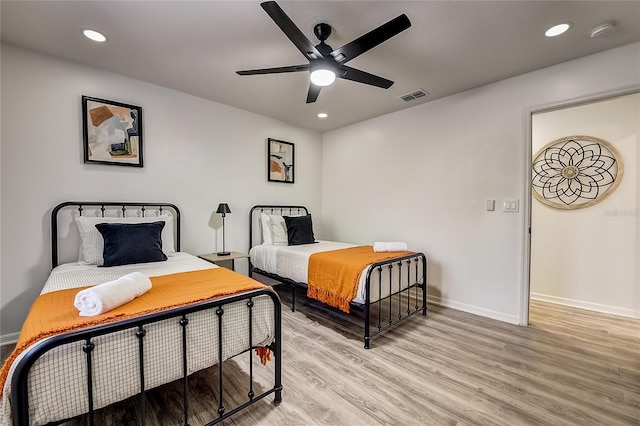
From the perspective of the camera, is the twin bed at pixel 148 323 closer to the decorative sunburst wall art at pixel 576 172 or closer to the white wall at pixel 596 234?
the white wall at pixel 596 234

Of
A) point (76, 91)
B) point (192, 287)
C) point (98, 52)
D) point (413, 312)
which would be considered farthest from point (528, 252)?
point (76, 91)

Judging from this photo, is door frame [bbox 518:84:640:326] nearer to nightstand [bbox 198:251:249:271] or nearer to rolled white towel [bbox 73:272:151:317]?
nightstand [bbox 198:251:249:271]

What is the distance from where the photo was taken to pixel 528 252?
2.84m

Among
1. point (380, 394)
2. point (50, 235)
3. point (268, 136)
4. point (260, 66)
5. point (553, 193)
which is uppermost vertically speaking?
point (260, 66)

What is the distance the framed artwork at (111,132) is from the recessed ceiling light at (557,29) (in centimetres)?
383

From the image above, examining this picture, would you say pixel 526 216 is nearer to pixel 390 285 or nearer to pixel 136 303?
pixel 390 285

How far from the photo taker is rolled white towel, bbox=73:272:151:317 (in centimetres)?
126

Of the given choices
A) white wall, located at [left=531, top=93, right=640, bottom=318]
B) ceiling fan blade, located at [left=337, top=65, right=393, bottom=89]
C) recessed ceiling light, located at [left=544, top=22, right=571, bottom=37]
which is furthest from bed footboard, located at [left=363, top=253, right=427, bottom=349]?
recessed ceiling light, located at [left=544, top=22, right=571, bottom=37]

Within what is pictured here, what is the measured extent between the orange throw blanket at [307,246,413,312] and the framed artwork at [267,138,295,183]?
175 cm

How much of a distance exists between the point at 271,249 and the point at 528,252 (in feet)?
9.24

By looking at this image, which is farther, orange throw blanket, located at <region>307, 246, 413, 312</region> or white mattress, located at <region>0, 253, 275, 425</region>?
orange throw blanket, located at <region>307, 246, 413, 312</region>

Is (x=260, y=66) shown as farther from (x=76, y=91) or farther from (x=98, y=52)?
(x=76, y=91)

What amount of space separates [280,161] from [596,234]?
4.18m

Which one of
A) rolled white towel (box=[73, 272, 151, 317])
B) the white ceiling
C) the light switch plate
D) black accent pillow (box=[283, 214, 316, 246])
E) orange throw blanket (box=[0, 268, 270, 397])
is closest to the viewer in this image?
orange throw blanket (box=[0, 268, 270, 397])
